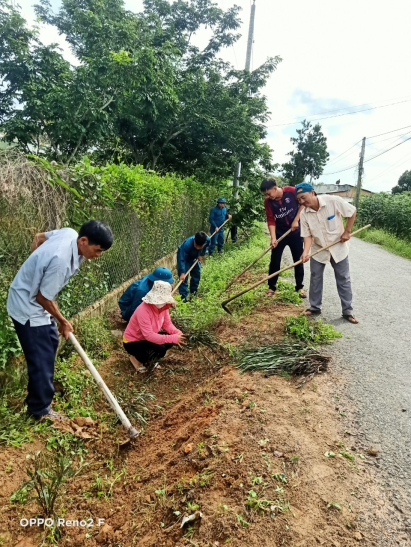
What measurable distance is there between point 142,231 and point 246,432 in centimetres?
467

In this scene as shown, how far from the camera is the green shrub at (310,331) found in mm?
4152

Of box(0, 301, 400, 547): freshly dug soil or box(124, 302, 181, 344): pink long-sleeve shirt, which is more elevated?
box(124, 302, 181, 344): pink long-sleeve shirt

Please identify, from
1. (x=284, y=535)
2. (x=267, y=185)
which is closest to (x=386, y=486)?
(x=284, y=535)

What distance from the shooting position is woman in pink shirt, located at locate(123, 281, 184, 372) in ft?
12.5

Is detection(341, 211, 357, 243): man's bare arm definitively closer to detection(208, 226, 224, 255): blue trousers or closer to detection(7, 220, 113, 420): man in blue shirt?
detection(7, 220, 113, 420): man in blue shirt

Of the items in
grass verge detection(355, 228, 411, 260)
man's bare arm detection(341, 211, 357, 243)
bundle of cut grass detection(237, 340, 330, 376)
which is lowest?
bundle of cut grass detection(237, 340, 330, 376)

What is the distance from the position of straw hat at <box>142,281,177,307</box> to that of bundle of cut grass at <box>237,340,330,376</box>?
1.05 metres

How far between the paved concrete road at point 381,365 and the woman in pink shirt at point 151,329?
75.3 inches

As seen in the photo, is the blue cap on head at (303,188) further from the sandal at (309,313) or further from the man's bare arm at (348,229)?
the sandal at (309,313)

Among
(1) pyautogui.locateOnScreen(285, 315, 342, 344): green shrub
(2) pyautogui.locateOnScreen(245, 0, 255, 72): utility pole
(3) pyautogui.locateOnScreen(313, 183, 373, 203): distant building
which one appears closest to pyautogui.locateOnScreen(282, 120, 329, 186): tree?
(3) pyautogui.locateOnScreen(313, 183, 373, 203): distant building

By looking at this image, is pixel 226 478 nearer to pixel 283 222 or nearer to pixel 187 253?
pixel 187 253

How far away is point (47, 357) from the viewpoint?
284 cm

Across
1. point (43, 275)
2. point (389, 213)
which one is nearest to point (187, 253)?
point (43, 275)

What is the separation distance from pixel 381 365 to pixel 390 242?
1301cm
